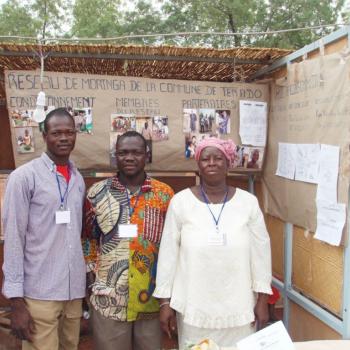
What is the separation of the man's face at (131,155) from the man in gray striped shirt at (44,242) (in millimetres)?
295

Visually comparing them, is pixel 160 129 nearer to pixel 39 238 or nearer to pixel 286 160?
pixel 286 160

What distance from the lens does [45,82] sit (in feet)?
9.68

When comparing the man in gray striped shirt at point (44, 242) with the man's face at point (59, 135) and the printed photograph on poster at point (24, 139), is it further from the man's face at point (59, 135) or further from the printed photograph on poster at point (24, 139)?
the printed photograph on poster at point (24, 139)

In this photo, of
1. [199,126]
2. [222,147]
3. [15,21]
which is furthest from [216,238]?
[15,21]

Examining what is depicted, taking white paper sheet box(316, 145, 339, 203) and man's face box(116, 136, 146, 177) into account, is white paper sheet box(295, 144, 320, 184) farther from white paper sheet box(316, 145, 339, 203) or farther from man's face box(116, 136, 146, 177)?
man's face box(116, 136, 146, 177)

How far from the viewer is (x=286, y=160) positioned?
2.98 metres

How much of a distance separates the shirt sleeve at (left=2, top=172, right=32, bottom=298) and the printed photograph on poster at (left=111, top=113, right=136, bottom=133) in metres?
1.00

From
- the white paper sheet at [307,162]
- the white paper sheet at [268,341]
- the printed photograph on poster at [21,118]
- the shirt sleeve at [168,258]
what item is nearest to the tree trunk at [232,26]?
the white paper sheet at [307,162]

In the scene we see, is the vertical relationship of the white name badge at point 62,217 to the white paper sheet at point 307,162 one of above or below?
below

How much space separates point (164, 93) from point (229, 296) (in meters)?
1.60

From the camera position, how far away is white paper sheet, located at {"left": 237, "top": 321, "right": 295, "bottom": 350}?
1.66 meters

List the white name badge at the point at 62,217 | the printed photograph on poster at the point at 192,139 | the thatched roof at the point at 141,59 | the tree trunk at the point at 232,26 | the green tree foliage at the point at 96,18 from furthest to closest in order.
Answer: the green tree foliage at the point at 96,18
the tree trunk at the point at 232,26
the printed photograph on poster at the point at 192,139
the thatched roof at the point at 141,59
the white name badge at the point at 62,217

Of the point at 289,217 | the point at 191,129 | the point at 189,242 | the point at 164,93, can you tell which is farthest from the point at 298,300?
the point at 164,93

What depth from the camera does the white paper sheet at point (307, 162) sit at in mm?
2562
